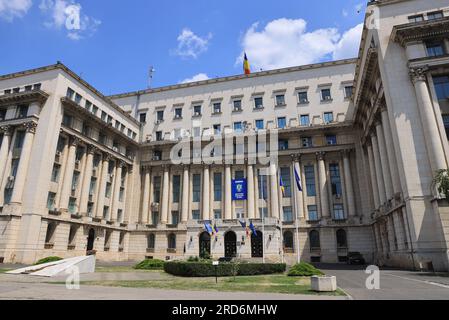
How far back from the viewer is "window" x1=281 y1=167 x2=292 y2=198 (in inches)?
2135

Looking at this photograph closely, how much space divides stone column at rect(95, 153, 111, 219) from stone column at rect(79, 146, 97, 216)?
2.59 metres

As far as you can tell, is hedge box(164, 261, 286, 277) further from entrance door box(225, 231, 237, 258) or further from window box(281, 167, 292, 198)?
window box(281, 167, 292, 198)

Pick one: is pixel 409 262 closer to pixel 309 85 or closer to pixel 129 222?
pixel 309 85

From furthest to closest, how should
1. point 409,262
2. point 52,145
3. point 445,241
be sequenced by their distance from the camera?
point 52,145
point 409,262
point 445,241

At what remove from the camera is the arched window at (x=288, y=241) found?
5103cm

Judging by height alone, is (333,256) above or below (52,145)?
below

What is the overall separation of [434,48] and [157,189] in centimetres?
4698

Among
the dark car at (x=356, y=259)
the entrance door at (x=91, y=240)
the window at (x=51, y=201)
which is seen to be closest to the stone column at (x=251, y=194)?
the dark car at (x=356, y=259)

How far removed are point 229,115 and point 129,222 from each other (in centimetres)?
2668

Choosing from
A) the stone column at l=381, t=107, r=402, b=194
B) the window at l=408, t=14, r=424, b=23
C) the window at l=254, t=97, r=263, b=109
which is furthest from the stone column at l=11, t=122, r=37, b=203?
the window at l=408, t=14, r=424, b=23

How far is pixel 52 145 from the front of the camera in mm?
41844

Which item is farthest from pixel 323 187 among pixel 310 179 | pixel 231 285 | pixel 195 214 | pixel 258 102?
pixel 231 285
